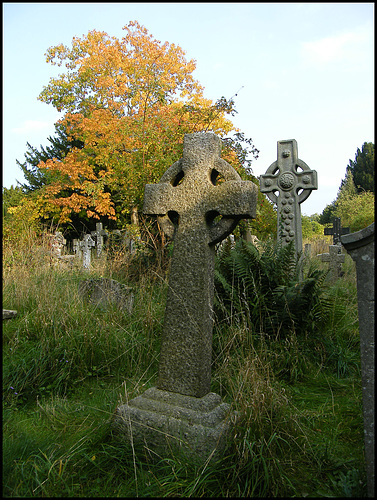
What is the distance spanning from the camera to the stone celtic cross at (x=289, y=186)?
19.2ft

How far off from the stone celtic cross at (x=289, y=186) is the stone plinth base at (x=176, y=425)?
12.5ft

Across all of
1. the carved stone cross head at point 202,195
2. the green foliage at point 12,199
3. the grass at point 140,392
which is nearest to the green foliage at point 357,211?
the grass at point 140,392

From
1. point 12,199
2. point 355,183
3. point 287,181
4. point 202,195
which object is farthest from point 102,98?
point 355,183

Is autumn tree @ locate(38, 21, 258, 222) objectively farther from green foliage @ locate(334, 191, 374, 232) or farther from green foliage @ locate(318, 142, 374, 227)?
green foliage @ locate(318, 142, 374, 227)

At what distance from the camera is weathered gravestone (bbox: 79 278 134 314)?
4.60 meters

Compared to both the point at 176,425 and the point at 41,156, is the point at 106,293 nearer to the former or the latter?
the point at 176,425

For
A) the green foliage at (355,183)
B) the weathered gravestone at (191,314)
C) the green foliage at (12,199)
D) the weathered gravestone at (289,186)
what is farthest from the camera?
the green foliage at (355,183)

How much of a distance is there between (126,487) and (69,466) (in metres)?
0.38

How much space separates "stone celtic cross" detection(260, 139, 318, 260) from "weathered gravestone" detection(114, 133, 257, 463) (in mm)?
3306

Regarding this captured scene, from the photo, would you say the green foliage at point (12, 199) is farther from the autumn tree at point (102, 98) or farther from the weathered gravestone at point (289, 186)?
the weathered gravestone at point (289, 186)

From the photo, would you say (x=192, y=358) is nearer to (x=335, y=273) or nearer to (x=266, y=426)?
(x=266, y=426)

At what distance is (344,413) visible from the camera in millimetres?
2873

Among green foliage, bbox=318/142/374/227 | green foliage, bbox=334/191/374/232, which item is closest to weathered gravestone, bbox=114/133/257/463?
green foliage, bbox=334/191/374/232

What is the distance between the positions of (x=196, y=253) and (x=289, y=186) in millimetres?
3764
